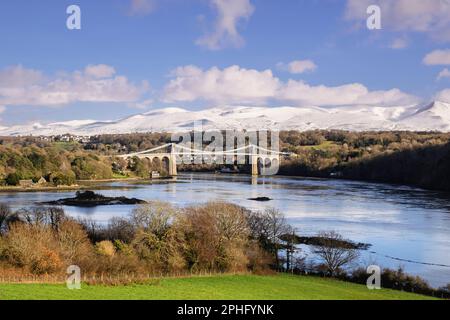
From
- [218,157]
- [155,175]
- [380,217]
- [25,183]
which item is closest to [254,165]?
[218,157]

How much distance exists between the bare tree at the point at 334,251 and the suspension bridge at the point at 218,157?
35126mm

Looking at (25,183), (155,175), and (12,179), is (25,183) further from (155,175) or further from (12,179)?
(155,175)

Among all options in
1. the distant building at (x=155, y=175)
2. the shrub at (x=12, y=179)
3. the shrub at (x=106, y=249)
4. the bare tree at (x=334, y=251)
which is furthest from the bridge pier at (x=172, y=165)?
the shrub at (x=106, y=249)

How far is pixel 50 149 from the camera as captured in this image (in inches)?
1519

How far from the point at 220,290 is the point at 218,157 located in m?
46.3

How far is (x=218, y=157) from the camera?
53781 millimetres

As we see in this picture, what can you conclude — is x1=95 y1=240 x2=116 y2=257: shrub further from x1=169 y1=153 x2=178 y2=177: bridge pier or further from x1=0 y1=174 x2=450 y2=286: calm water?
x1=169 y1=153 x2=178 y2=177: bridge pier

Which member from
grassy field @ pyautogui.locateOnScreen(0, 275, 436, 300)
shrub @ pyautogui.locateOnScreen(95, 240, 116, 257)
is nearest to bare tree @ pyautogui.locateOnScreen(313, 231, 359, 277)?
grassy field @ pyautogui.locateOnScreen(0, 275, 436, 300)

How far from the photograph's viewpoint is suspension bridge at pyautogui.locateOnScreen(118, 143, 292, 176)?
50156 millimetres

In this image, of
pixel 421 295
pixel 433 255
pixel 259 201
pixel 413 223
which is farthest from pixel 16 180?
pixel 421 295

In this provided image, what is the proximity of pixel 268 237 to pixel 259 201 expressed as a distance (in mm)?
10376

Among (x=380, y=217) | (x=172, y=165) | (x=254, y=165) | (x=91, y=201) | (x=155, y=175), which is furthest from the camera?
(x=172, y=165)
